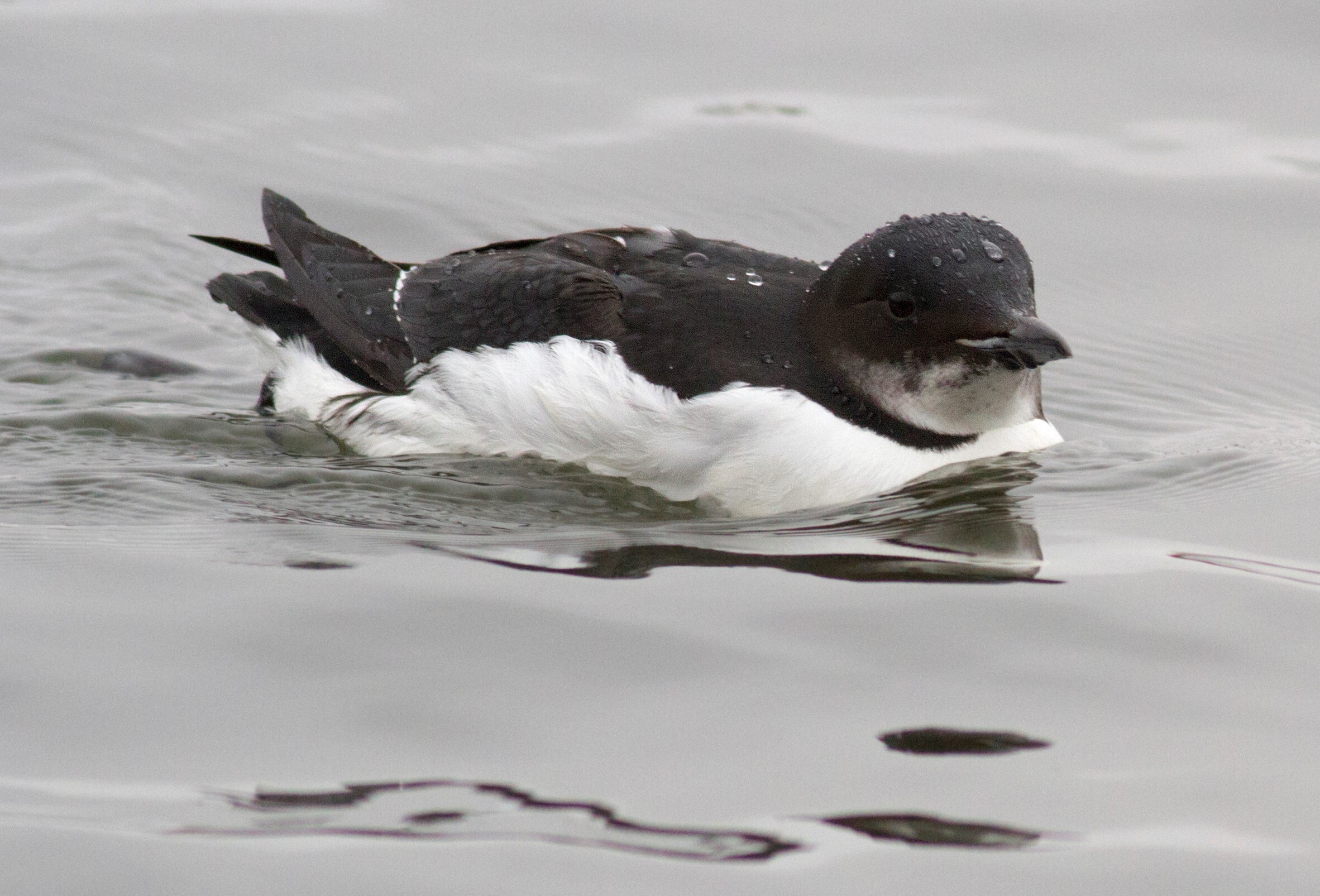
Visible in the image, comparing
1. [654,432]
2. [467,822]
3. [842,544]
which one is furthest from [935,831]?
[654,432]

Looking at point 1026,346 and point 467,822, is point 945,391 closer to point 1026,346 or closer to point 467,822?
point 1026,346

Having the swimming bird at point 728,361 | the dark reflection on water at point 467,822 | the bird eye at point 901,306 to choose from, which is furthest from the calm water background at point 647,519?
the bird eye at point 901,306

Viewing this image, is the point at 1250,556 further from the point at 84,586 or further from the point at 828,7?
the point at 828,7

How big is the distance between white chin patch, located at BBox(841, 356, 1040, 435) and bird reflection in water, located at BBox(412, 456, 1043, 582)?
210 mm

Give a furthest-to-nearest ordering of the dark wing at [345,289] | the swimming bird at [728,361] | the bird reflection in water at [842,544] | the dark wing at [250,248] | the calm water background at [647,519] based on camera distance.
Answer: the dark wing at [250,248]
the dark wing at [345,289]
the swimming bird at [728,361]
the bird reflection in water at [842,544]
the calm water background at [647,519]

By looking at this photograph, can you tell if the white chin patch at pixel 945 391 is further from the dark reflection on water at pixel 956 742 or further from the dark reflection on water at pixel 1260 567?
the dark reflection on water at pixel 956 742

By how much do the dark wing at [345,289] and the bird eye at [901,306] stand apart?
170cm

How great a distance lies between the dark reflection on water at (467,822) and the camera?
332cm

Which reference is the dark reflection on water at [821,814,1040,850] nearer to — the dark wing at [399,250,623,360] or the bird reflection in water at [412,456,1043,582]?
the bird reflection in water at [412,456,1043,582]

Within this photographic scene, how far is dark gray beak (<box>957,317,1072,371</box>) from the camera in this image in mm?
5137

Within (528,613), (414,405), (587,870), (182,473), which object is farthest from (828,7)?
(587,870)

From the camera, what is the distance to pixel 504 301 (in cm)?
592

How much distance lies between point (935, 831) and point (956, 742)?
0.39 metres

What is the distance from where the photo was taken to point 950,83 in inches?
364
